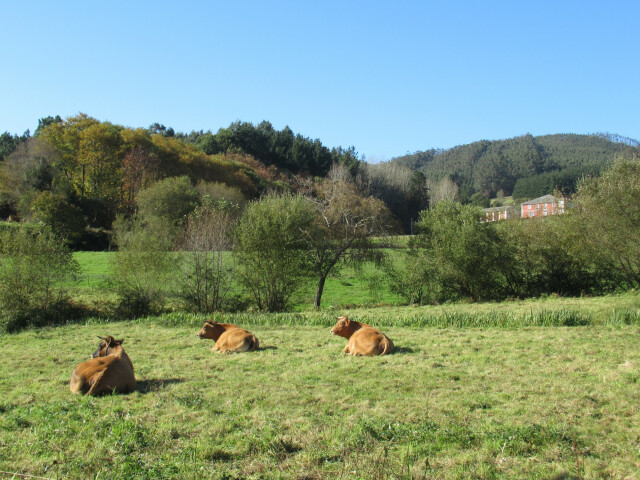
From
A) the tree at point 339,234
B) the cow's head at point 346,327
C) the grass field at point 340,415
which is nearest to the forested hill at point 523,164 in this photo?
the tree at point 339,234

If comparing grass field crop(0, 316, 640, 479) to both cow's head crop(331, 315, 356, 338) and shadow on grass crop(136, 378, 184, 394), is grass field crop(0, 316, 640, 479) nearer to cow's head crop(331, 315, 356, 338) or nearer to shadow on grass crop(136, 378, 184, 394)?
shadow on grass crop(136, 378, 184, 394)

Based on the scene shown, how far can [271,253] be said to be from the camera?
26.2m

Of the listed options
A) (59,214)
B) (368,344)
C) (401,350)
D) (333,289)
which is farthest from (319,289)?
(59,214)

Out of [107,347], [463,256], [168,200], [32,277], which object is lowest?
[107,347]

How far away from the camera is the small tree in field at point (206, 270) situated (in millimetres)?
24938

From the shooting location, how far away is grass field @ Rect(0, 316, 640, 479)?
493cm

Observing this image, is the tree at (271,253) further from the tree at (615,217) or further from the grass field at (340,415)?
the tree at (615,217)

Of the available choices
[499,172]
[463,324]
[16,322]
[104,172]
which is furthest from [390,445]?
[499,172]

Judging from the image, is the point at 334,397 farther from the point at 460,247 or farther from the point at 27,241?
the point at 460,247

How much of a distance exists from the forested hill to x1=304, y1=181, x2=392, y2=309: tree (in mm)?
85048

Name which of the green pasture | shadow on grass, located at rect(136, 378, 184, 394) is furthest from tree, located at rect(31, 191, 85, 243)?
shadow on grass, located at rect(136, 378, 184, 394)

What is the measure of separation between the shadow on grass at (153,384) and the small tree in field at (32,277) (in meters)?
14.8

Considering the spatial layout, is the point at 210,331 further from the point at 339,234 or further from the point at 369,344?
the point at 339,234

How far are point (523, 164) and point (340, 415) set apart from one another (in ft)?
537
